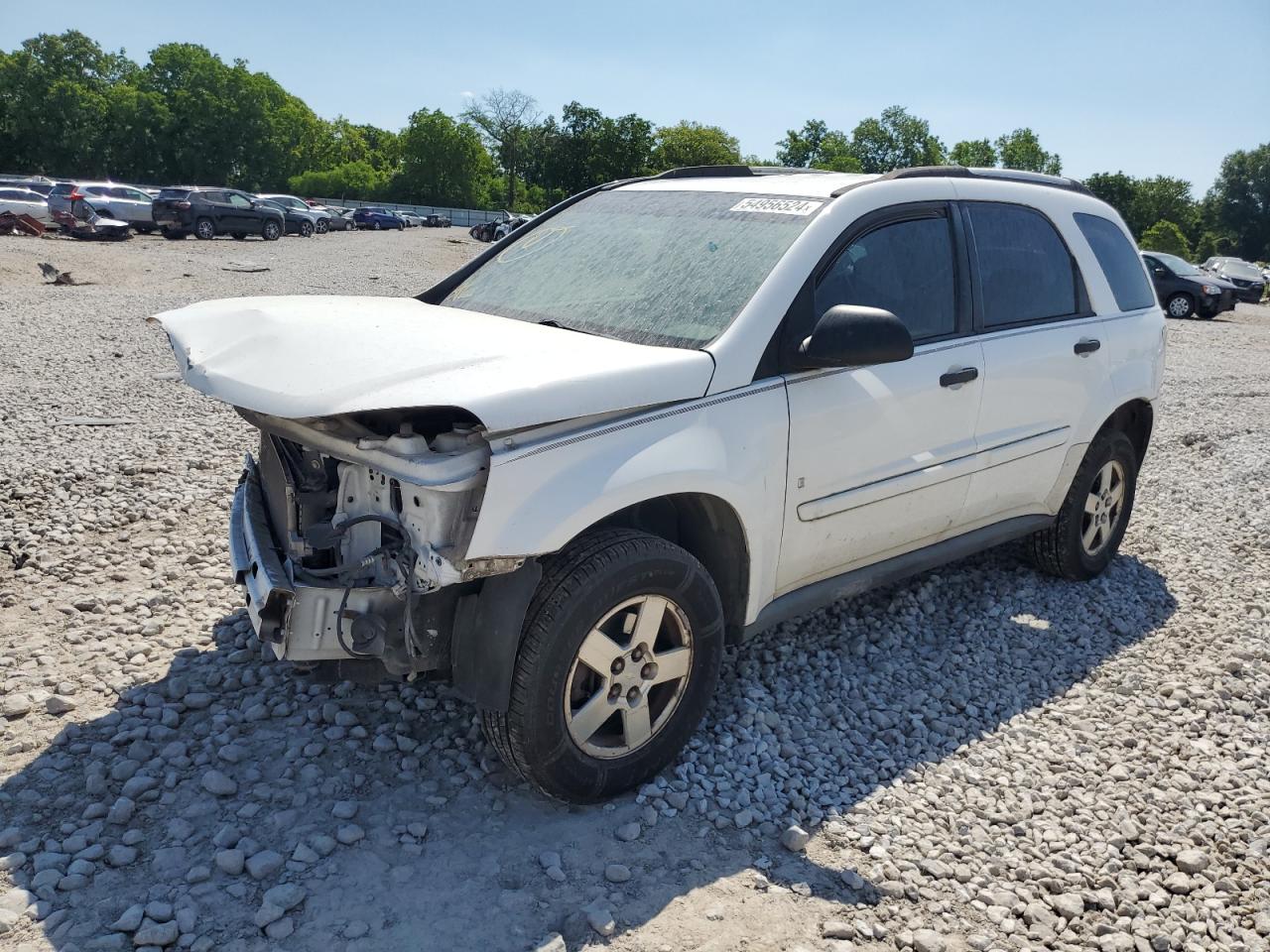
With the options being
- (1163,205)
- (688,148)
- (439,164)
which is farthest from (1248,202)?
(439,164)

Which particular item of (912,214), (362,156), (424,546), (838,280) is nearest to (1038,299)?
(912,214)

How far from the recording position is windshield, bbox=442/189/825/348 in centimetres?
368

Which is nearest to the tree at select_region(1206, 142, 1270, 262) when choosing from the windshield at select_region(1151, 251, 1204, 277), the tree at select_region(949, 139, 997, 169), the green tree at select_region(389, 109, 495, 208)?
the tree at select_region(949, 139, 997, 169)

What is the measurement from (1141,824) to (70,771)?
3599 millimetres

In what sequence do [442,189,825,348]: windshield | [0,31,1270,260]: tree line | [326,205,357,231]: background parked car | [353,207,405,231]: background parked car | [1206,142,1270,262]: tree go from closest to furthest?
[442,189,825,348]: windshield → [326,205,357,231]: background parked car → [353,207,405,231]: background parked car → [0,31,1270,260]: tree line → [1206,142,1270,262]: tree

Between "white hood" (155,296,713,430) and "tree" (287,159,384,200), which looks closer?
"white hood" (155,296,713,430)

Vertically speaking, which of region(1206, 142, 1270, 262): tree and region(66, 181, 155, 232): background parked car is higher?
region(1206, 142, 1270, 262): tree

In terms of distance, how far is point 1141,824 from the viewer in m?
3.49

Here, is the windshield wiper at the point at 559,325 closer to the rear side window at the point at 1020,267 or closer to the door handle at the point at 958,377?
the door handle at the point at 958,377

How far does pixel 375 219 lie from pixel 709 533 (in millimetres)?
54964

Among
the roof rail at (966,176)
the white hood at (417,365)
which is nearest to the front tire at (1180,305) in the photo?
the roof rail at (966,176)

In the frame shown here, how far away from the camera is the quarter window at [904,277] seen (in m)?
3.85

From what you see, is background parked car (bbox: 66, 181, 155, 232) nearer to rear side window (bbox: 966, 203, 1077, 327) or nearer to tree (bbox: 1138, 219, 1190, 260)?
rear side window (bbox: 966, 203, 1077, 327)

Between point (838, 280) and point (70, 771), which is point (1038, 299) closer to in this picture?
point (838, 280)
